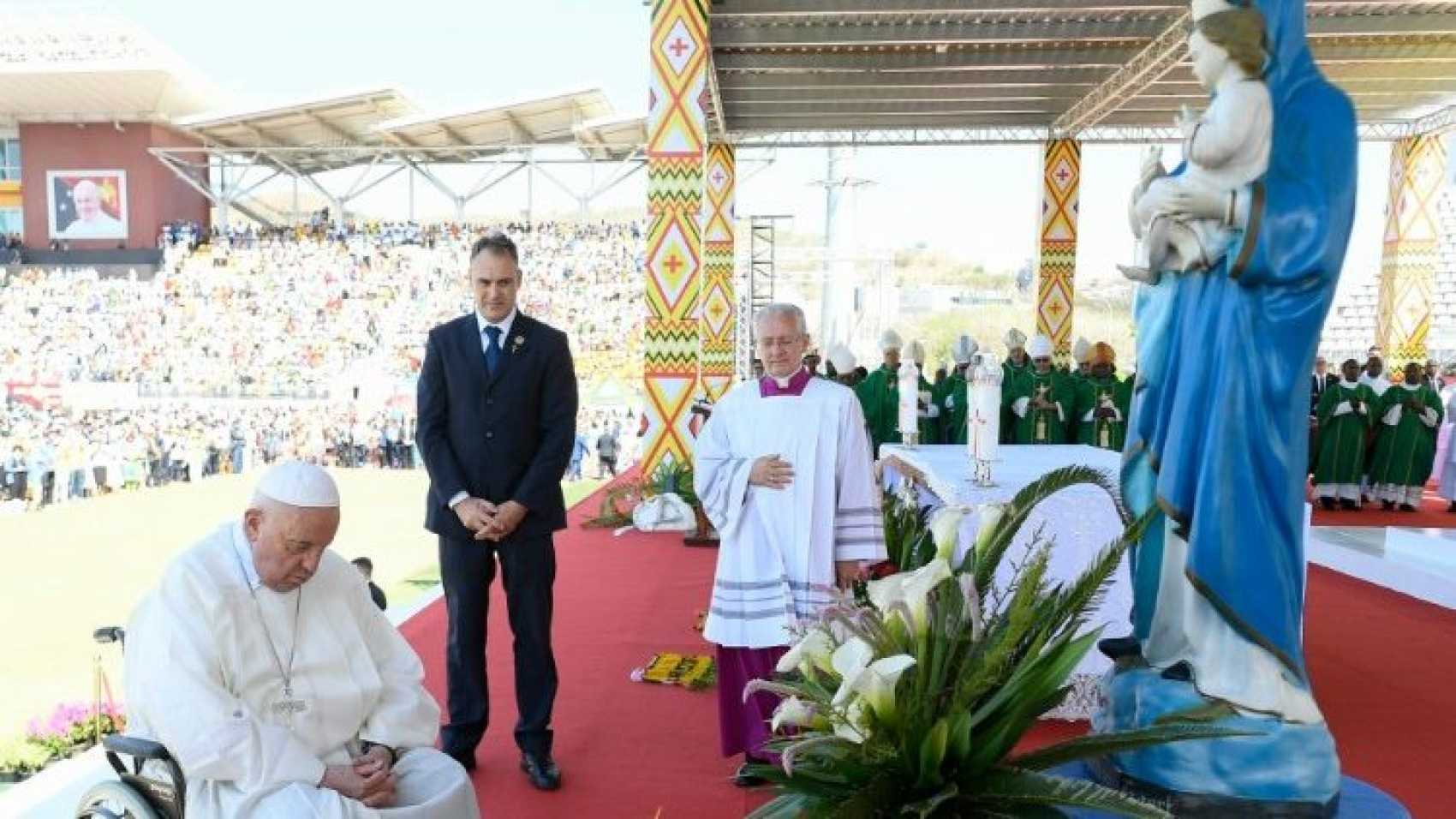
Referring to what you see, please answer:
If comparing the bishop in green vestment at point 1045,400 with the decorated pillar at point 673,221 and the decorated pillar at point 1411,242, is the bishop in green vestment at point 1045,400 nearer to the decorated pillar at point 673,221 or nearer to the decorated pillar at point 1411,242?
the decorated pillar at point 673,221

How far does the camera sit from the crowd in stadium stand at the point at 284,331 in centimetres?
1972

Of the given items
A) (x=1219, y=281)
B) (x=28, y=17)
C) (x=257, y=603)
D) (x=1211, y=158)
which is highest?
(x=28, y=17)

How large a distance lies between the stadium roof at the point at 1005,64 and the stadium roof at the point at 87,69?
57.8ft

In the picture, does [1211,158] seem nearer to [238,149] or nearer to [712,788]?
[712,788]

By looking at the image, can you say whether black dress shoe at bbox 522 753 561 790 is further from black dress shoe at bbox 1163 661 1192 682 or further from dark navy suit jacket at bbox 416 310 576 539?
black dress shoe at bbox 1163 661 1192 682

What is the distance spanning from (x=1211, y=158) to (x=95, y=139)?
3205 centimetres

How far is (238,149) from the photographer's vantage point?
2695cm

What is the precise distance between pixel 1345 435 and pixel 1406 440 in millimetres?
569

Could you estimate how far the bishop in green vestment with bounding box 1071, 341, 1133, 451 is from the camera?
909 cm

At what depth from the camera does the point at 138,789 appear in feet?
7.48

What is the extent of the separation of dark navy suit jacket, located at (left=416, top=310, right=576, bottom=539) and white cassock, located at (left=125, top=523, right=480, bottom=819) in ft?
3.07

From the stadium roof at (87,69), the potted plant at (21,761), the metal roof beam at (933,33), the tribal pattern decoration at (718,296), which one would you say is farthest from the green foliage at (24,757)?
the stadium roof at (87,69)

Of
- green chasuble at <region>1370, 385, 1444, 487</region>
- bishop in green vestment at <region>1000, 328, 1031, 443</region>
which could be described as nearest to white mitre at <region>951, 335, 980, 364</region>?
bishop in green vestment at <region>1000, 328, 1031, 443</region>

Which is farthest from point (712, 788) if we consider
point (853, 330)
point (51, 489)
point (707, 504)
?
point (853, 330)
